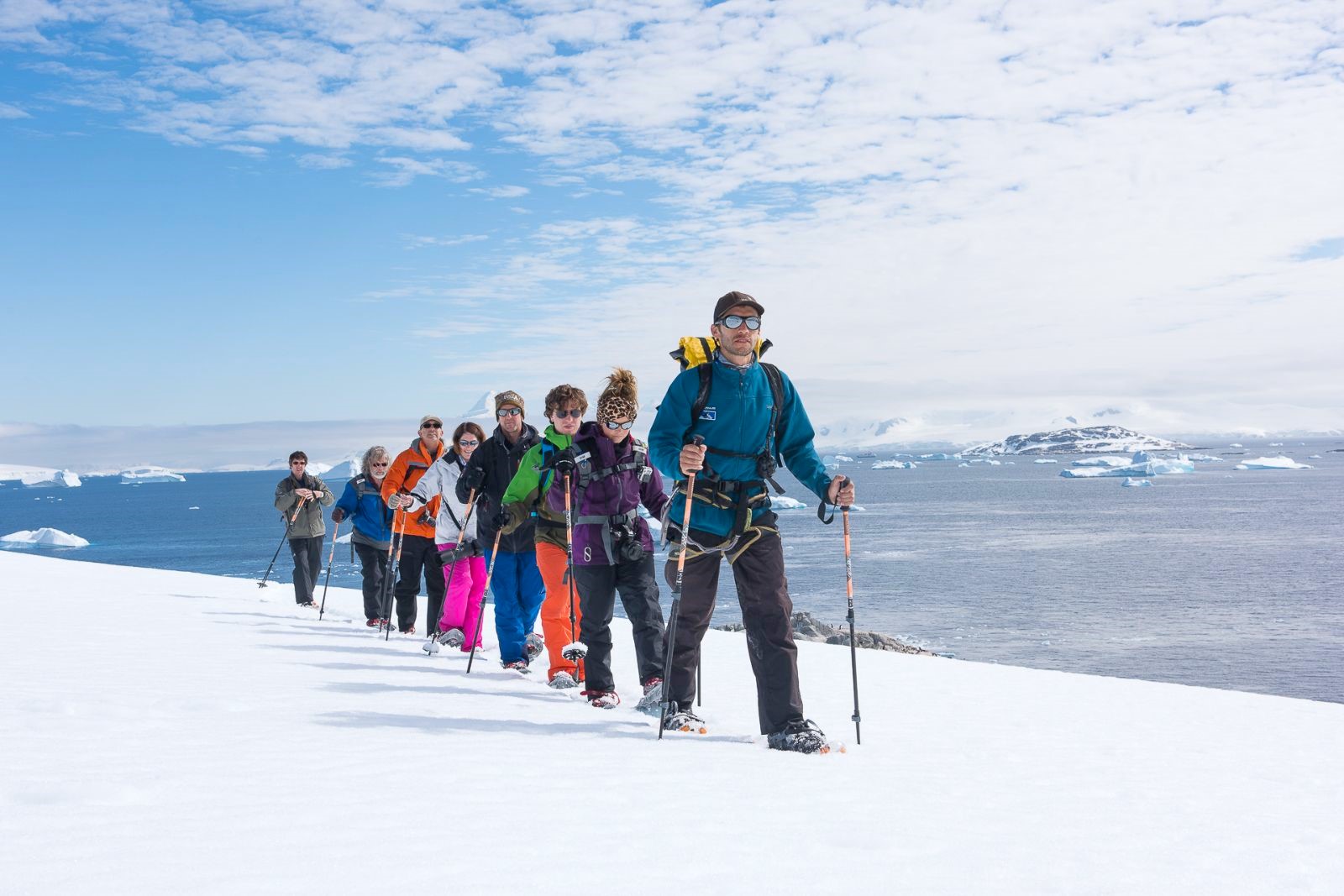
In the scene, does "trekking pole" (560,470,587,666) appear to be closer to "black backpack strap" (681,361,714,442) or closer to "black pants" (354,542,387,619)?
"black backpack strap" (681,361,714,442)

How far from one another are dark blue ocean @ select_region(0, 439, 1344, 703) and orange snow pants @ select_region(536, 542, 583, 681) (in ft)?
93.3

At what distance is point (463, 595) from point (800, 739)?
477 cm

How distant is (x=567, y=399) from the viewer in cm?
670

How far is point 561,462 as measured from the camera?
6.34 metres

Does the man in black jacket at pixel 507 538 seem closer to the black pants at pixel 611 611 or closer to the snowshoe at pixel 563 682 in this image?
the snowshoe at pixel 563 682

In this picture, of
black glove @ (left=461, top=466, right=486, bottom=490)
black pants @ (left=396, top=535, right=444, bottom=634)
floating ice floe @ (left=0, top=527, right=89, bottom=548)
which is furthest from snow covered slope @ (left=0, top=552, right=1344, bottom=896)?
floating ice floe @ (left=0, top=527, right=89, bottom=548)

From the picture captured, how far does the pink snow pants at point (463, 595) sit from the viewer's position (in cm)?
854

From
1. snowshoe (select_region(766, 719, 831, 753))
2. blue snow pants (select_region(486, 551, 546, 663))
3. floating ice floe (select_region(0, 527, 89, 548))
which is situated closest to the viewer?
snowshoe (select_region(766, 719, 831, 753))

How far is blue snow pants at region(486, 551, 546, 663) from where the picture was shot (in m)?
7.50

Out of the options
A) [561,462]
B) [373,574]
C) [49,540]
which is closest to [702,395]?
[561,462]

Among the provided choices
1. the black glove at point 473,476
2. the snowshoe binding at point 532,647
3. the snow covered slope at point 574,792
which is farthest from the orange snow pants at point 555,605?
the black glove at point 473,476

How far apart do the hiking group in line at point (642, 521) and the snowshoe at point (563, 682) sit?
0.01 m

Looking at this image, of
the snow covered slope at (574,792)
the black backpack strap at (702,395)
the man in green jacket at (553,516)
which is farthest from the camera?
the man in green jacket at (553,516)

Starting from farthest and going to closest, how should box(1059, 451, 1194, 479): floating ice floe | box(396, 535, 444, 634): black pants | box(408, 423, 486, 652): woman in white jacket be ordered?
box(1059, 451, 1194, 479): floating ice floe < box(396, 535, 444, 634): black pants < box(408, 423, 486, 652): woman in white jacket
